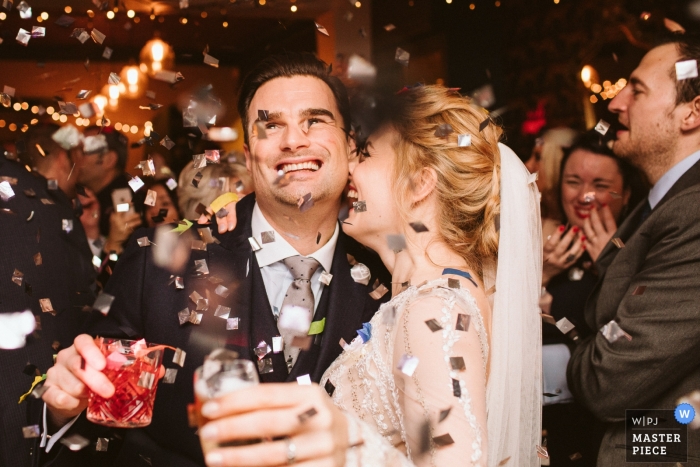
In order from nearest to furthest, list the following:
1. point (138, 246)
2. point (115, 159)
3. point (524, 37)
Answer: point (138, 246) < point (115, 159) < point (524, 37)

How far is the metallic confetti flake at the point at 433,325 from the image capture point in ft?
5.31

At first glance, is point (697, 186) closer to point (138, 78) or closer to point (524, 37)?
point (524, 37)

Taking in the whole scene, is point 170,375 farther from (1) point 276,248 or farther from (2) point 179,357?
(1) point 276,248

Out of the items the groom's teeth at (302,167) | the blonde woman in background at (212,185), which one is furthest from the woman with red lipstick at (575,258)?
the blonde woman in background at (212,185)

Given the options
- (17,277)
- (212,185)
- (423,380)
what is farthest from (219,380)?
(212,185)

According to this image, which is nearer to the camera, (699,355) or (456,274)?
(456,274)

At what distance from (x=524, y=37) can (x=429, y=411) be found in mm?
4060

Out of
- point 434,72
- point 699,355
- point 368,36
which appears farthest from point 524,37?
point 699,355

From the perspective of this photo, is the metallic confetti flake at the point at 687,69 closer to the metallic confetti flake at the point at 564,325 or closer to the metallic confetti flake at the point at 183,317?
the metallic confetti flake at the point at 564,325

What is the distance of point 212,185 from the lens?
3422 millimetres

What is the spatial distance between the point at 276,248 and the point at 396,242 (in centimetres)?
46

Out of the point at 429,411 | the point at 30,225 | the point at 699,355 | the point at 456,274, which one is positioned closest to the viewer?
the point at 429,411

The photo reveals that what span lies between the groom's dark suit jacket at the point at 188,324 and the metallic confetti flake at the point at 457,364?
0.65 meters

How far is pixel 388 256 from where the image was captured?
2230 millimetres
